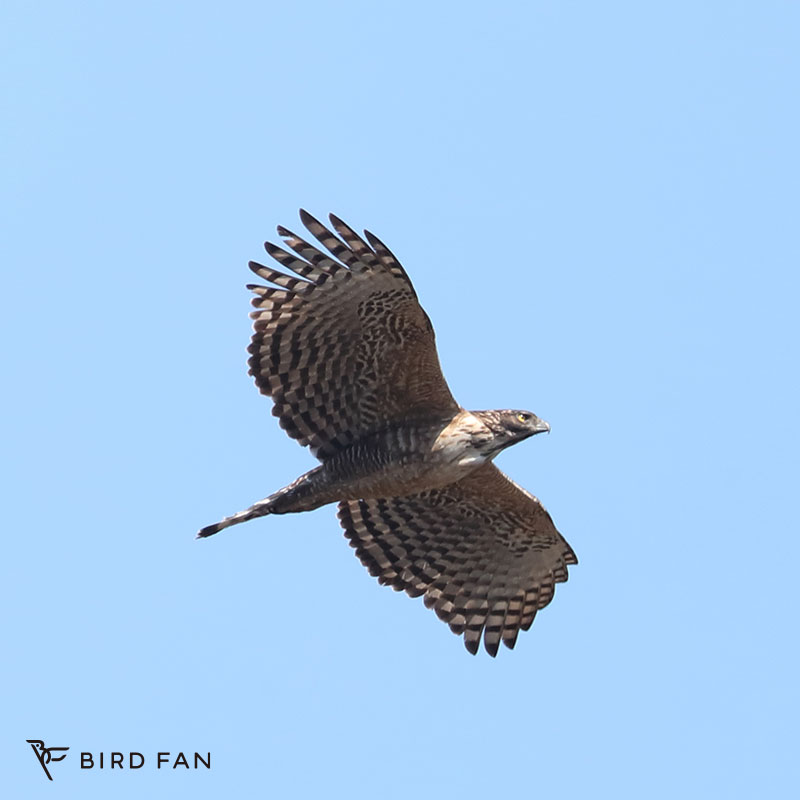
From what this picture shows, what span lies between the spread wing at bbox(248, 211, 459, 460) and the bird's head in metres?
0.45

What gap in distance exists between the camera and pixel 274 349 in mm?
15586

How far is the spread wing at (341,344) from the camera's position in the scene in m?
15.1

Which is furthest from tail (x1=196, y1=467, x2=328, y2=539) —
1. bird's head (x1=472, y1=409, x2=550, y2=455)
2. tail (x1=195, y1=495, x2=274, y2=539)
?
bird's head (x1=472, y1=409, x2=550, y2=455)

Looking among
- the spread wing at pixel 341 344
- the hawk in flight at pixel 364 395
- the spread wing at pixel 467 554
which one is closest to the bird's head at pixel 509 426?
the hawk in flight at pixel 364 395

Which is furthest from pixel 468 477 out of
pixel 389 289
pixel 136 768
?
pixel 136 768

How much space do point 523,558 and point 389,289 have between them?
332 cm

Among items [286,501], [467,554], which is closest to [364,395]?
[286,501]

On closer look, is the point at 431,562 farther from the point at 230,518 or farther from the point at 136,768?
the point at 136,768

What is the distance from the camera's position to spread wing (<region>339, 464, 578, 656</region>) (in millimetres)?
16656

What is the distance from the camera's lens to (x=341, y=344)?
15.5m

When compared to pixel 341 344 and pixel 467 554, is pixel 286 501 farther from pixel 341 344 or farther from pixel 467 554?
pixel 467 554

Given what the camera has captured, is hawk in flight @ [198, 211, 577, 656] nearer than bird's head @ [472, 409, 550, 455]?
Yes

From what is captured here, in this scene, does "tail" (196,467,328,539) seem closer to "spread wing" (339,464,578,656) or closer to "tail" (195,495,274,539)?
"tail" (195,495,274,539)

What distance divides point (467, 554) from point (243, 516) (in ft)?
7.99
